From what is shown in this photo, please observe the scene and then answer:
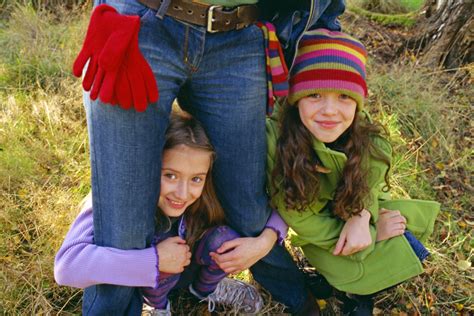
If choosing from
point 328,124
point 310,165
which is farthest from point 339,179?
point 328,124

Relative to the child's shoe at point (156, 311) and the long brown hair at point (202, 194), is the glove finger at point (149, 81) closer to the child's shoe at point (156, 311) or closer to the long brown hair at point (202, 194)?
the long brown hair at point (202, 194)

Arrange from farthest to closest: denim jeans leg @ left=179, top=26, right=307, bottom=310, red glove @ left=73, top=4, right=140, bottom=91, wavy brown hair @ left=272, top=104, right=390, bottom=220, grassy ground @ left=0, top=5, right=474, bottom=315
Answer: grassy ground @ left=0, top=5, right=474, bottom=315 < wavy brown hair @ left=272, top=104, right=390, bottom=220 < denim jeans leg @ left=179, top=26, right=307, bottom=310 < red glove @ left=73, top=4, right=140, bottom=91

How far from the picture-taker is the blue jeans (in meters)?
1.63

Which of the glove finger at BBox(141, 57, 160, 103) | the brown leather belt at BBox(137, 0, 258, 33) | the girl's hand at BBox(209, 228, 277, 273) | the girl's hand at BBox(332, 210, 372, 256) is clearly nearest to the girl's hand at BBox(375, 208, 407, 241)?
the girl's hand at BBox(332, 210, 372, 256)

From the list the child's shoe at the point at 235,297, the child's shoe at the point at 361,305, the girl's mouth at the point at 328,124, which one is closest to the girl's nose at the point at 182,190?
the girl's mouth at the point at 328,124

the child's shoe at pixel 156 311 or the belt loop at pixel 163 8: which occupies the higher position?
the belt loop at pixel 163 8

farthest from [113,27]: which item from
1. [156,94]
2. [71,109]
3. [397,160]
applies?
[397,160]

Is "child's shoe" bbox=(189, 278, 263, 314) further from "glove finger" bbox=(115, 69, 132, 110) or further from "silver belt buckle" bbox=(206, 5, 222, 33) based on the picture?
"silver belt buckle" bbox=(206, 5, 222, 33)

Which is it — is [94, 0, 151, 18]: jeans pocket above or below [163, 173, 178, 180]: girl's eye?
above

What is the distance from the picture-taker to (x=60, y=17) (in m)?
4.66

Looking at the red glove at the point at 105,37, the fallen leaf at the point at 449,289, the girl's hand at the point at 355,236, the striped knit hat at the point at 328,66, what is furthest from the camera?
the fallen leaf at the point at 449,289

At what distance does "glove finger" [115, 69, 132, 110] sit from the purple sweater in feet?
1.85

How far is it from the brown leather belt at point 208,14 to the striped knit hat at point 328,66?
0.34 m

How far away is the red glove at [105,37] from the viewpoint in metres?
1.50
